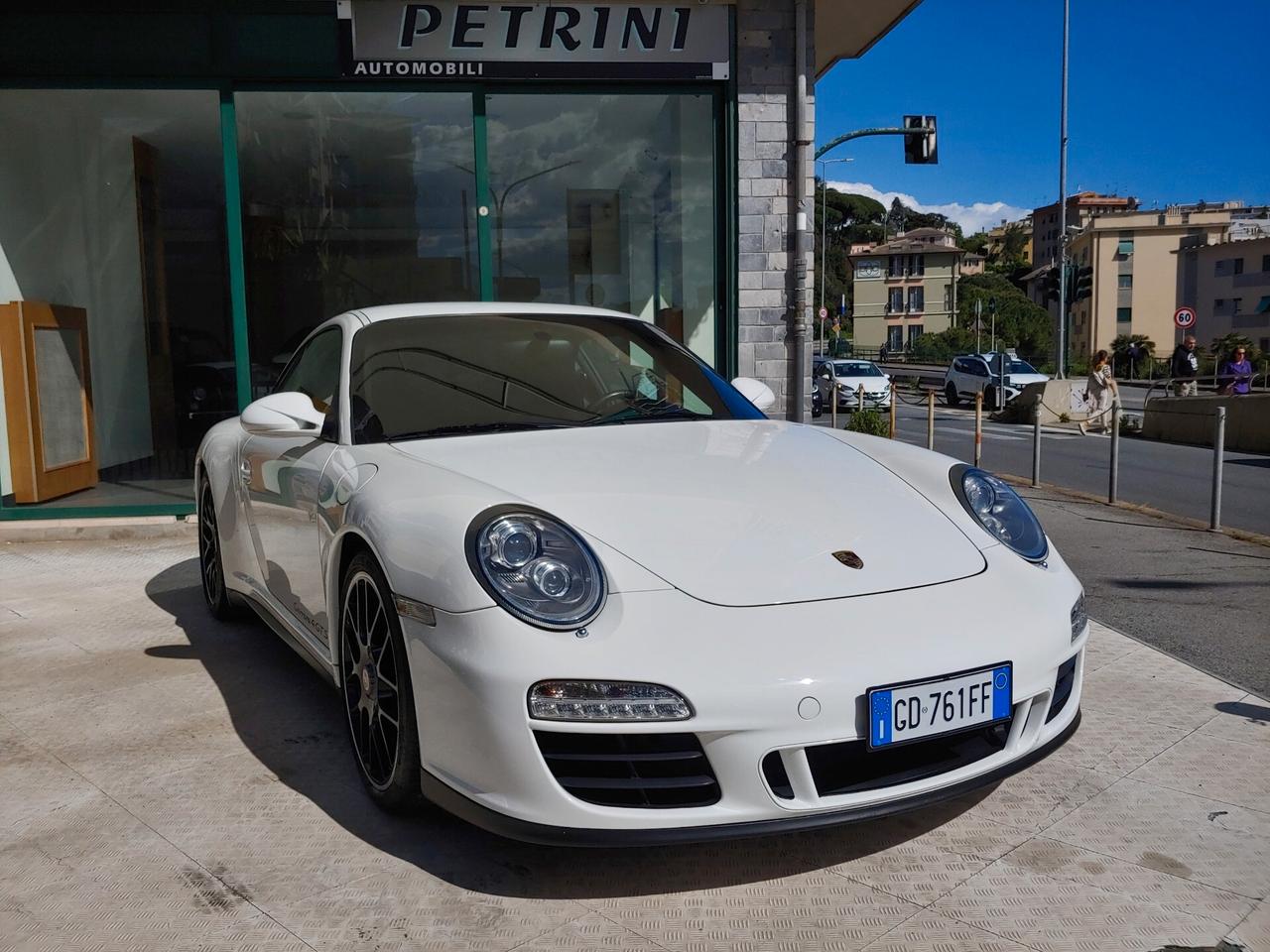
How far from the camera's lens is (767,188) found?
8352 millimetres

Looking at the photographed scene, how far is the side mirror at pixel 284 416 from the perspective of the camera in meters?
3.28

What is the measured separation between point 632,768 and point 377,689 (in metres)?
0.82

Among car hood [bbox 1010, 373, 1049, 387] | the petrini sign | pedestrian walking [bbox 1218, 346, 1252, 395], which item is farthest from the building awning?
car hood [bbox 1010, 373, 1049, 387]

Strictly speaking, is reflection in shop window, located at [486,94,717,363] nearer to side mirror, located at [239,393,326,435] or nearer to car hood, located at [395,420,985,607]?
side mirror, located at [239,393,326,435]

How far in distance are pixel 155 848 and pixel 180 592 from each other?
327cm

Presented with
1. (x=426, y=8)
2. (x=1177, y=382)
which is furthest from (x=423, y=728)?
(x=1177, y=382)

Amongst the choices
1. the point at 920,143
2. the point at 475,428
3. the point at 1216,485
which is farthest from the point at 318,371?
the point at 920,143

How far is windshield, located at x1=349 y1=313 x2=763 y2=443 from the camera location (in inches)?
129

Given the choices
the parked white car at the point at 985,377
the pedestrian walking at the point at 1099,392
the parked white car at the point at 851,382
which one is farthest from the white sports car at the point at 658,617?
the parked white car at the point at 985,377

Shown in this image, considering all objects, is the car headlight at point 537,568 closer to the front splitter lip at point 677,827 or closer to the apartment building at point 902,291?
the front splitter lip at point 677,827

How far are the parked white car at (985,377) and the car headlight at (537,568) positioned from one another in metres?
27.4

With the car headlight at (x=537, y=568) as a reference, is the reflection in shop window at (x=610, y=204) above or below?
above

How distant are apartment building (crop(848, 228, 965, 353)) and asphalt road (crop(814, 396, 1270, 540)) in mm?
79429

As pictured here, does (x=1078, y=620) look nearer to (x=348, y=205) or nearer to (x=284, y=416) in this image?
(x=284, y=416)
